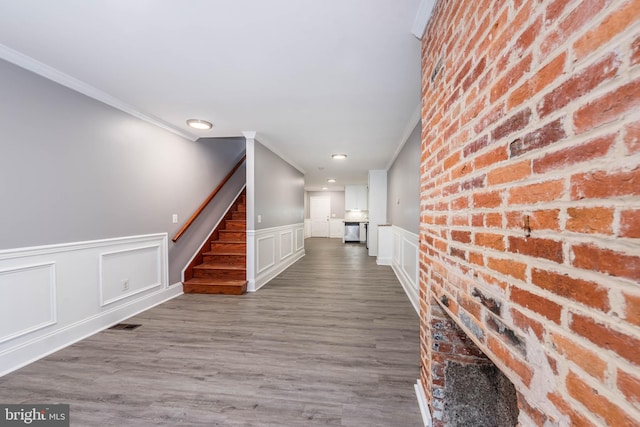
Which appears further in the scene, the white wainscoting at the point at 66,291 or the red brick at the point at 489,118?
the white wainscoting at the point at 66,291

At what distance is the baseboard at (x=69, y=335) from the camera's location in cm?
186

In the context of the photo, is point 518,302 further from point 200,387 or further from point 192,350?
point 192,350

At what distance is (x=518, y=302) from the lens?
671mm

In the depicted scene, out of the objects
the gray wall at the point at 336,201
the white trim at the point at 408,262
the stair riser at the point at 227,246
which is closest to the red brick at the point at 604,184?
the white trim at the point at 408,262

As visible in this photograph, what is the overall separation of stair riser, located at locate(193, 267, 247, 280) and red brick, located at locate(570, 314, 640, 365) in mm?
3819

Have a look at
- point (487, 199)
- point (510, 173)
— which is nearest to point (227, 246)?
point (487, 199)

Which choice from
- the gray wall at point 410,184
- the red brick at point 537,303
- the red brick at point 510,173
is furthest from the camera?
the gray wall at point 410,184

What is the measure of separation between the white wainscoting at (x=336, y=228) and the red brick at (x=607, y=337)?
10.9 meters

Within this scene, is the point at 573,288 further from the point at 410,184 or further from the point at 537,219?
the point at 410,184

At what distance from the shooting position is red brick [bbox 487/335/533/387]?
25.0 inches

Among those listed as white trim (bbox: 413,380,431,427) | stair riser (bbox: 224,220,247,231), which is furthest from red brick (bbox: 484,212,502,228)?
stair riser (bbox: 224,220,247,231)

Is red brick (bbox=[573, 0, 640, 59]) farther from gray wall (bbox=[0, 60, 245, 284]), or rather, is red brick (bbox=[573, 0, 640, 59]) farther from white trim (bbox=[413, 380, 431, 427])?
gray wall (bbox=[0, 60, 245, 284])

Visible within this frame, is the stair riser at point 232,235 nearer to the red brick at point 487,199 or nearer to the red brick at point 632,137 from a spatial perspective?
the red brick at point 487,199

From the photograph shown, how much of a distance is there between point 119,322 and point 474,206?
11.1 feet
